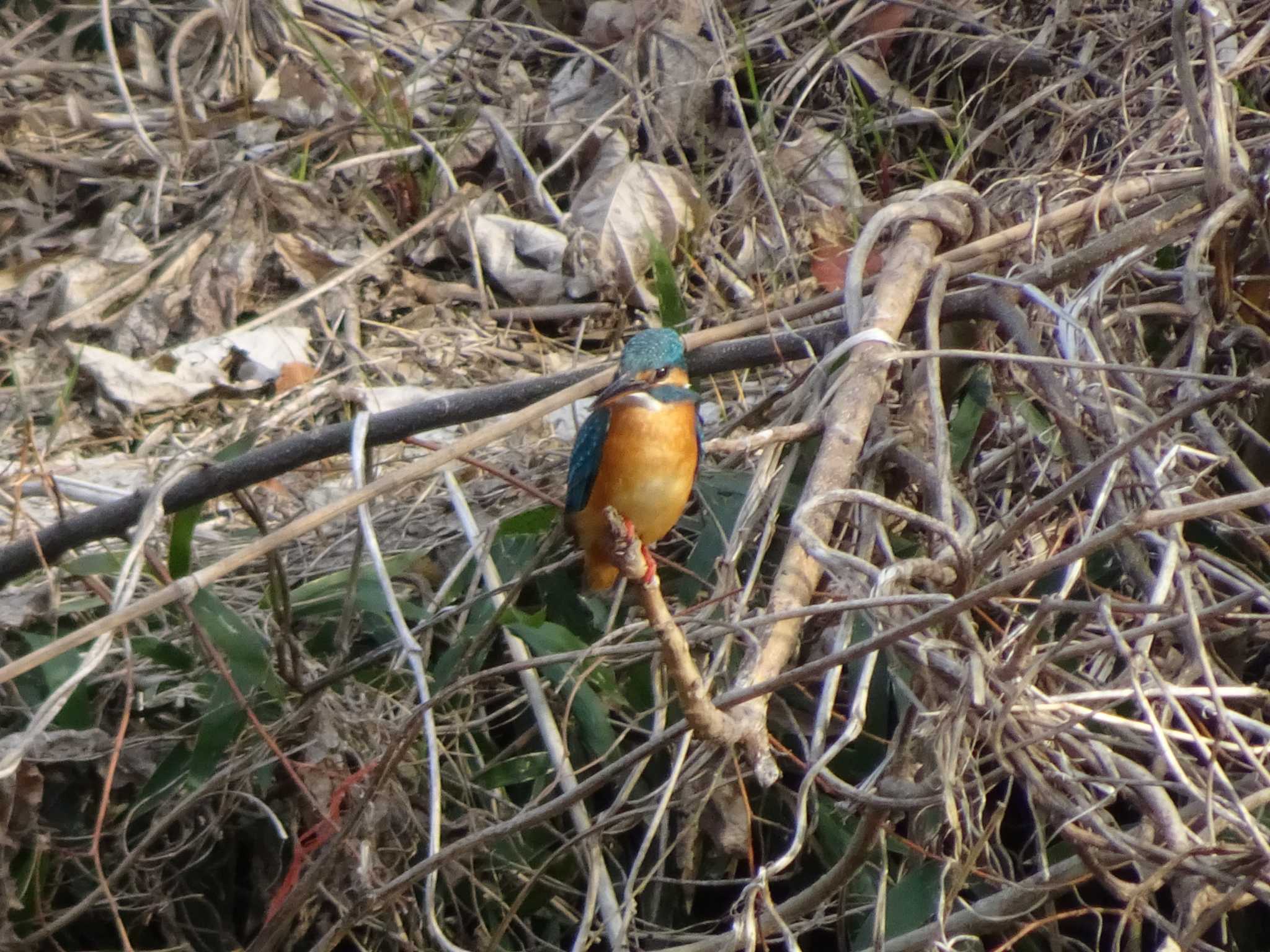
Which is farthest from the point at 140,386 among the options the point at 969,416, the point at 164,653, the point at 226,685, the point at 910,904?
the point at 910,904

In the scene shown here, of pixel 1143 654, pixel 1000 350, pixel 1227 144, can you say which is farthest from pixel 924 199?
pixel 1143 654

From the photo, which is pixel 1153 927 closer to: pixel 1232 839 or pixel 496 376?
pixel 1232 839

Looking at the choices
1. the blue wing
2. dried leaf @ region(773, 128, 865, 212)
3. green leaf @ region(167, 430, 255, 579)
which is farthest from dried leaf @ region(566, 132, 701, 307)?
green leaf @ region(167, 430, 255, 579)

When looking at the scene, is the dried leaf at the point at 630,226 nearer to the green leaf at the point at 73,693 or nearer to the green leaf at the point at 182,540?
the green leaf at the point at 182,540

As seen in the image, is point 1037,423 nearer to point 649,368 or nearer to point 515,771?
point 649,368

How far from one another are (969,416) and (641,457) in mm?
691

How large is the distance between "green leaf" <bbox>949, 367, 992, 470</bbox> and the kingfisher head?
1.91 ft

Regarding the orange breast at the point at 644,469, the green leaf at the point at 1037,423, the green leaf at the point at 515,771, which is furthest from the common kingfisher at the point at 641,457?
the green leaf at the point at 1037,423

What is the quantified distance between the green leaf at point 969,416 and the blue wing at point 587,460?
724 mm

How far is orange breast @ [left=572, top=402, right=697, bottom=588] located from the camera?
302cm

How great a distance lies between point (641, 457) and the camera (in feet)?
9.89

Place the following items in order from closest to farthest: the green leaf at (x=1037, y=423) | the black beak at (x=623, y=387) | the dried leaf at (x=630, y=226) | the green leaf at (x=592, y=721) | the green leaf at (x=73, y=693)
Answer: the black beak at (x=623, y=387) → the green leaf at (x=1037, y=423) → the green leaf at (x=592, y=721) → the green leaf at (x=73, y=693) → the dried leaf at (x=630, y=226)

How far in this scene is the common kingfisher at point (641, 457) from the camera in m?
2.96

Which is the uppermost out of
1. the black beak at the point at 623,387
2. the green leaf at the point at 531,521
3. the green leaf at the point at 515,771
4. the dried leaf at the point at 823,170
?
the black beak at the point at 623,387
